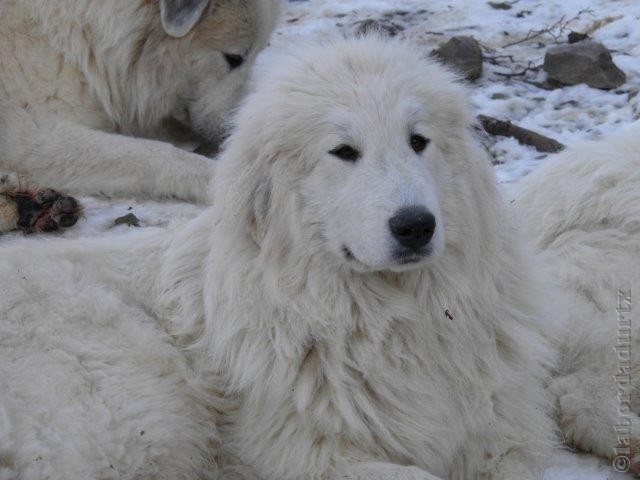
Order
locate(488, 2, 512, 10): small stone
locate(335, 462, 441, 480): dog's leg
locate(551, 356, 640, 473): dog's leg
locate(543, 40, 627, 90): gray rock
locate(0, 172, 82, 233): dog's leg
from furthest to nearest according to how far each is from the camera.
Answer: locate(488, 2, 512, 10): small stone → locate(543, 40, 627, 90): gray rock → locate(0, 172, 82, 233): dog's leg → locate(551, 356, 640, 473): dog's leg → locate(335, 462, 441, 480): dog's leg

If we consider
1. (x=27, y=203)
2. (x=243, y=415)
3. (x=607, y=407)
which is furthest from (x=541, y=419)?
(x=27, y=203)

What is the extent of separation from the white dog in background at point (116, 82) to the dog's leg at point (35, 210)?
0.79 ft

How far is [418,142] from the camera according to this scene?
355cm

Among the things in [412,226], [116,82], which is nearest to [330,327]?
[412,226]

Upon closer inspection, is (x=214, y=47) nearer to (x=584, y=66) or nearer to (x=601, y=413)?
(x=584, y=66)

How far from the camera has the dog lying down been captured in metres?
3.41

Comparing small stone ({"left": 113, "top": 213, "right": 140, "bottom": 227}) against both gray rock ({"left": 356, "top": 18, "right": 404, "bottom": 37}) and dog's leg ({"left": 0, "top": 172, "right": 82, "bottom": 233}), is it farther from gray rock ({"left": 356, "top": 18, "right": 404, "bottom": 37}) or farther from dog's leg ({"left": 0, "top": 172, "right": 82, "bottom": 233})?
gray rock ({"left": 356, "top": 18, "right": 404, "bottom": 37})

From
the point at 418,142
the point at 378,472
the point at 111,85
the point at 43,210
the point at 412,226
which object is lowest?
the point at 43,210

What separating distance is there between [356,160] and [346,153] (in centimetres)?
5

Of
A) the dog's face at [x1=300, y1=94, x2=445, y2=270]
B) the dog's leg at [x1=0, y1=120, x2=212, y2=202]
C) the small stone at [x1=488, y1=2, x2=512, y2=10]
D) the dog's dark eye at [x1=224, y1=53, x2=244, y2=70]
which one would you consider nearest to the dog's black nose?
the dog's face at [x1=300, y1=94, x2=445, y2=270]

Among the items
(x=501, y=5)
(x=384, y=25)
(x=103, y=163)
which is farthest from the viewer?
(x=501, y=5)

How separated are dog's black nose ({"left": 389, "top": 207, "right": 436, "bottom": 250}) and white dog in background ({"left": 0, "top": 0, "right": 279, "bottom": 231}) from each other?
2969 millimetres

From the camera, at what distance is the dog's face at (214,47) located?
251 inches

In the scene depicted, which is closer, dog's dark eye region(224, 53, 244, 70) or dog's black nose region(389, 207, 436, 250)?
dog's black nose region(389, 207, 436, 250)
